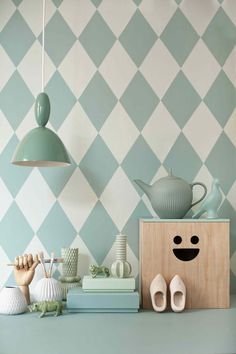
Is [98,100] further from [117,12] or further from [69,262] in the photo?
[69,262]

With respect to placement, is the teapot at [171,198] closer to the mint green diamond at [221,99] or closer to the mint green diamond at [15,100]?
the mint green diamond at [221,99]

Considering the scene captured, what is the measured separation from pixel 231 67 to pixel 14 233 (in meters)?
1.04

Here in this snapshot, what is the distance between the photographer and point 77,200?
1.82m

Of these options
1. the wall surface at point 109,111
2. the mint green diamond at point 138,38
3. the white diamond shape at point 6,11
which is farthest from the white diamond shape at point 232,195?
the white diamond shape at point 6,11

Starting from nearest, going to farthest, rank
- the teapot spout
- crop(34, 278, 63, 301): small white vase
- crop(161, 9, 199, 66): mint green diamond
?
1. crop(34, 278, 63, 301): small white vase
2. the teapot spout
3. crop(161, 9, 199, 66): mint green diamond

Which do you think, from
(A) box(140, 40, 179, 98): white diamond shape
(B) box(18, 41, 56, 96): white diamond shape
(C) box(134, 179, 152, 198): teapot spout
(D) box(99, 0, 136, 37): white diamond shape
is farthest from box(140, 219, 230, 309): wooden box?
(D) box(99, 0, 136, 37): white diamond shape

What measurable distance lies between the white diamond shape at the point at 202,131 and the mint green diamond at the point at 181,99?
22 millimetres

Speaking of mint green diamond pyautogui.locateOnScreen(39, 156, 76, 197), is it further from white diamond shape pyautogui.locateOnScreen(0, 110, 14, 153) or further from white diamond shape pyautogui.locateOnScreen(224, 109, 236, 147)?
white diamond shape pyautogui.locateOnScreen(224, 109, 236, 147)

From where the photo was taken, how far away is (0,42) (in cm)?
185

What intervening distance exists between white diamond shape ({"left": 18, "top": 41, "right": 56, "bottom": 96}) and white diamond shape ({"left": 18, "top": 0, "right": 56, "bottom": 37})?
0.07 metres

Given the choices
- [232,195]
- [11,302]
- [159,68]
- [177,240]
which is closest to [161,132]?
[159,68]

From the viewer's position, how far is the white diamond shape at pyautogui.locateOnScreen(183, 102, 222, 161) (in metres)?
1.86

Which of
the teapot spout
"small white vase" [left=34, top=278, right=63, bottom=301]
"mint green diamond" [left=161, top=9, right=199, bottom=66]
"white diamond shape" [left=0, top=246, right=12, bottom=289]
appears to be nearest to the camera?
"small white vase" [left=34, top=278, right=63, bottom=301]

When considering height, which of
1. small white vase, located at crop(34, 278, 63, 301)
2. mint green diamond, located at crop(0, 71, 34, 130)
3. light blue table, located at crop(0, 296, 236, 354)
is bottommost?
light blue table, located at crop(0, 296, 236, 354)
